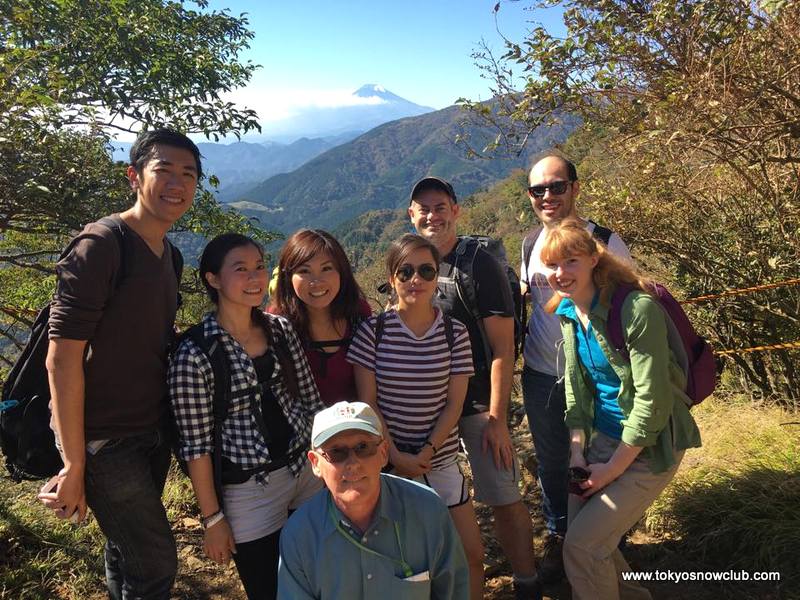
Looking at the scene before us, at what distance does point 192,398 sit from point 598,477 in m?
1.75

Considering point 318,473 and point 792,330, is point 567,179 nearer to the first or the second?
point 318,473

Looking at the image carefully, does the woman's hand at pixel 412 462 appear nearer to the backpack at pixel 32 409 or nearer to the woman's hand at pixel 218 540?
the woman's hand at pixel 218 540

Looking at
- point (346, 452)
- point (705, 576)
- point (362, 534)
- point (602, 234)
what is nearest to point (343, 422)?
point (346, 452)

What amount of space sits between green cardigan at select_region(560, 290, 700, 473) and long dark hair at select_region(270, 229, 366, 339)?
117cm

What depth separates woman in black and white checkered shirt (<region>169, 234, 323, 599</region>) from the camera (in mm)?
1992

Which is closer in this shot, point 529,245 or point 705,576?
point 705,576

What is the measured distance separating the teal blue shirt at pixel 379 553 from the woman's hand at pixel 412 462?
0.50m

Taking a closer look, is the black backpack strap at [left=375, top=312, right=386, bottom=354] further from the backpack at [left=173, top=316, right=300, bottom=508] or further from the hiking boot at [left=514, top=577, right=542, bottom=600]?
the hiking boot at [left=514, top=577, right=542, bottom=600]

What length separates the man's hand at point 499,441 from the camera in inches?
102

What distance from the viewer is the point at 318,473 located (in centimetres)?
180

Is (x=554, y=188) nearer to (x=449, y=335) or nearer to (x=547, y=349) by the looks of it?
(x=547, y=349)

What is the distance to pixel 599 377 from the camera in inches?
91.7

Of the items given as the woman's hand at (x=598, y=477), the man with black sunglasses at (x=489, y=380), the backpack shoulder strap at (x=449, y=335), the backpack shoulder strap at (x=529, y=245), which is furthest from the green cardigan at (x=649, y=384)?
the backpack shoulder strap at (x=529, y=245)

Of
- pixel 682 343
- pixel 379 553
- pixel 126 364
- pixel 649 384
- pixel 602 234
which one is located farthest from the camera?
pixel 602 234
